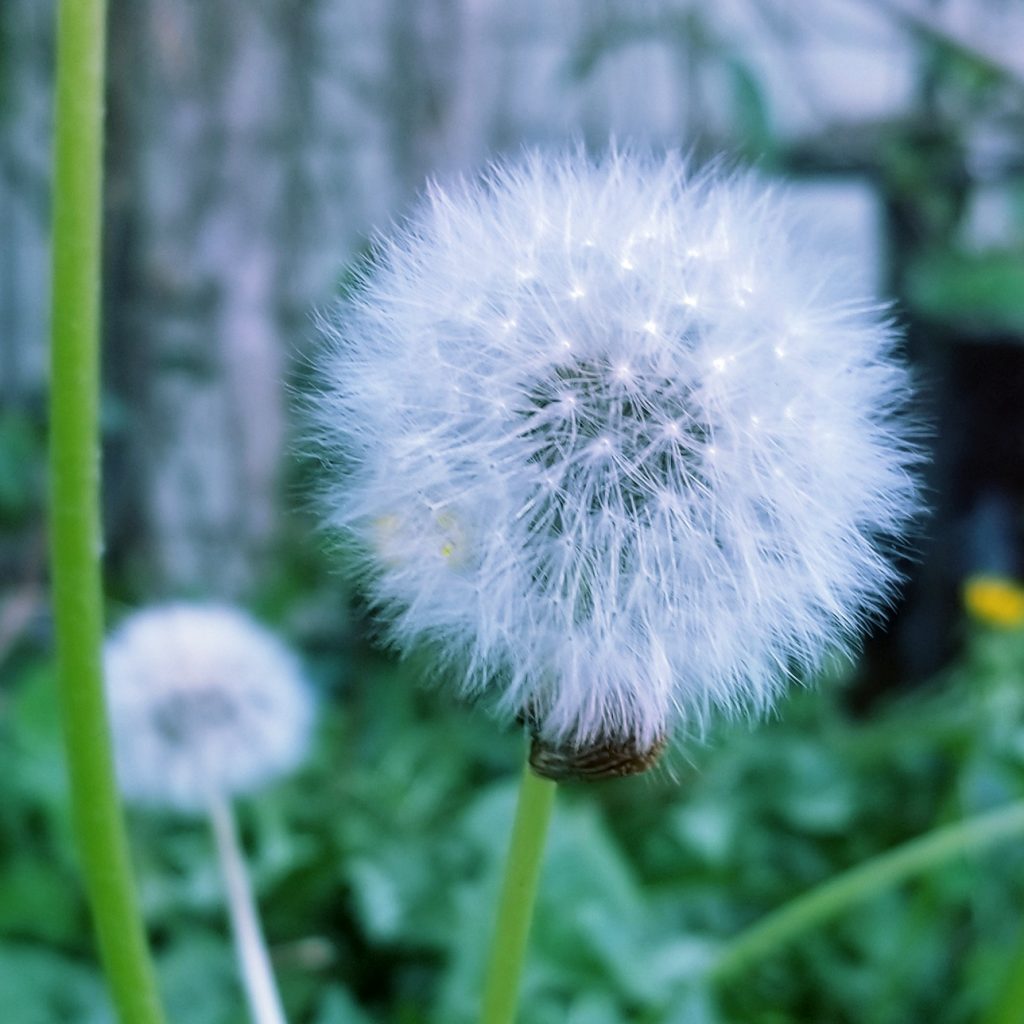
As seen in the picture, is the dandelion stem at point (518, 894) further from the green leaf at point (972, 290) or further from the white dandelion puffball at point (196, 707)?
the green leaf at point (972, 290)

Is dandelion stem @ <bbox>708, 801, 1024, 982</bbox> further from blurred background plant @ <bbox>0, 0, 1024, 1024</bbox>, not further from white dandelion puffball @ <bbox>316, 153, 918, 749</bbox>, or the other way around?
white dandelion puffball @ <bbox>316, 153, 918, 749</bbox>

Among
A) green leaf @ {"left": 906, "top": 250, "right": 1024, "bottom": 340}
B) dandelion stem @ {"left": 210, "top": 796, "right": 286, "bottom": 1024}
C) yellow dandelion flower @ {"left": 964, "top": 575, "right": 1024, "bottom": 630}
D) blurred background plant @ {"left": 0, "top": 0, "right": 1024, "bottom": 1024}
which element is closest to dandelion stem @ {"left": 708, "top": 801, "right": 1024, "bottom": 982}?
blurred background plant @ {"left": 0, "top": 0, "right": 1024, "bottom": 1024}

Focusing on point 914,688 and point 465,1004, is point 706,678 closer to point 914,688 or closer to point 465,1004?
point 465,1004

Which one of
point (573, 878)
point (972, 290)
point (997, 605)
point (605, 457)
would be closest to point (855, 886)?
point (573, 878)

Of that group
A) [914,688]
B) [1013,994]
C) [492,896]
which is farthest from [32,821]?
[914,688]

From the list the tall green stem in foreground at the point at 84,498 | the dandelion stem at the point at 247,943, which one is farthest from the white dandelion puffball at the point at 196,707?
the tall green stem in foreground at the point at 84,498

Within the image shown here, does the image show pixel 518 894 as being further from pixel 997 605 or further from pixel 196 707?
pixel 997 605

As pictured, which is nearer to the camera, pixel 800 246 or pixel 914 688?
pixel 800 246
